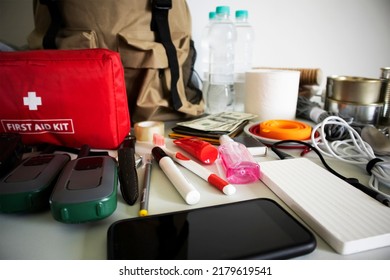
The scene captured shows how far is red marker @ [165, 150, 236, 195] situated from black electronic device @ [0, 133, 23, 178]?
0.22 metres

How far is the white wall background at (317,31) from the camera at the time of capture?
820mm

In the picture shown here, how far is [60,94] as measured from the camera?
435 mm

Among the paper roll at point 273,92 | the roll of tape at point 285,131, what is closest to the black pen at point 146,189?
the roll of tape at point 285,131

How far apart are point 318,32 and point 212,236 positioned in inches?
34.1

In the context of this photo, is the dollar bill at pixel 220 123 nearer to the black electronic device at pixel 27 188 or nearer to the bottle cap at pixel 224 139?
the bottle cap at pixel 224 139

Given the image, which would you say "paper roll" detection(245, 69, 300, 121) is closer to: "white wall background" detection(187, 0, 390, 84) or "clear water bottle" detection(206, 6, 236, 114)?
"clear water bottle" detection(206, 6, 236, 114)

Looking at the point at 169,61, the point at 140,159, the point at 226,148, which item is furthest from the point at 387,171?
the point at 169,61

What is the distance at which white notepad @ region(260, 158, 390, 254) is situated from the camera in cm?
24

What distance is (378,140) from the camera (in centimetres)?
44

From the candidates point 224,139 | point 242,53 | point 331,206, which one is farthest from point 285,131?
point 242,53

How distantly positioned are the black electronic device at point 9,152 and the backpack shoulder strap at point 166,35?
13.0 inches

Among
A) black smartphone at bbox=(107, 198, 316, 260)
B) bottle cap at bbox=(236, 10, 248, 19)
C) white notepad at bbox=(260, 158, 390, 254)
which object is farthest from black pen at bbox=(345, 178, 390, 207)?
bottle cap at bbox=(236, 10, 248, 19)

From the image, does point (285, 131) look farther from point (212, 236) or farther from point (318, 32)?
point (318, 32)
